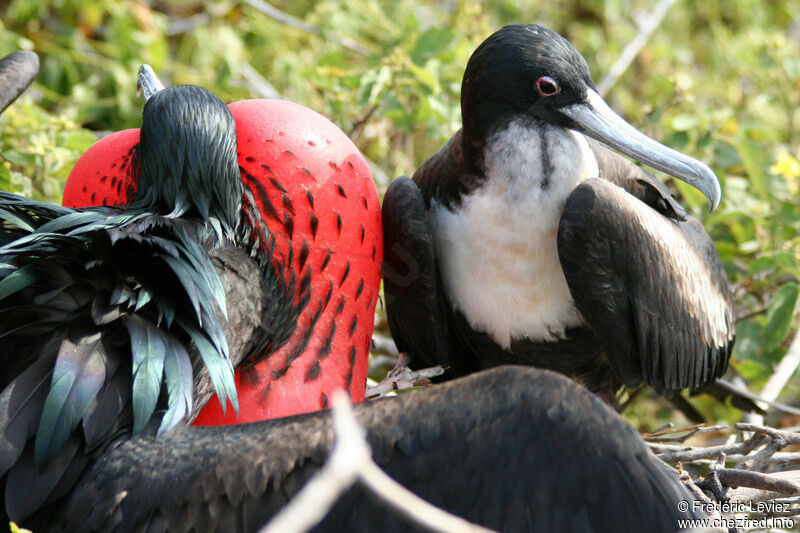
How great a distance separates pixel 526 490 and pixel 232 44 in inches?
98.6

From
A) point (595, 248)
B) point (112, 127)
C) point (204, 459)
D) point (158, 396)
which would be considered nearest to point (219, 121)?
point (158, 396)

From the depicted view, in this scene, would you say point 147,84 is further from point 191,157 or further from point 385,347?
point 385,347

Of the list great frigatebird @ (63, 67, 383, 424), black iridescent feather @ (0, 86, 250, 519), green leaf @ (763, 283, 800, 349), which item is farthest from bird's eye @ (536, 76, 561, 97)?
green leaf @ (763, 283, 800, 349)

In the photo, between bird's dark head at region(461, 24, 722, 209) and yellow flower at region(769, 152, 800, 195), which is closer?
bird's dark head at region(461, 24, 722, 209)

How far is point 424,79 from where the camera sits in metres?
2.79

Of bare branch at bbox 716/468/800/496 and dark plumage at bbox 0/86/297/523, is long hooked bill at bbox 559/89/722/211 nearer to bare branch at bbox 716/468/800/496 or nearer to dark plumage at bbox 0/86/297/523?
bare branch at bbox 716/468/800/496

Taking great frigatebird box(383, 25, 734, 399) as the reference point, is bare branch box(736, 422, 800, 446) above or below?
below

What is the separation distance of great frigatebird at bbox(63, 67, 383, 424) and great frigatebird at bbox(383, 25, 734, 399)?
268 mm

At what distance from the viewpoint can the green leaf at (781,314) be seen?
257cm

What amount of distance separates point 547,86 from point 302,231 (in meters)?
0.60

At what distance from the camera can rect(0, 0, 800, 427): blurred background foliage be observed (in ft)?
8.94

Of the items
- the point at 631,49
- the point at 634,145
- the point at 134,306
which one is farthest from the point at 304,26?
the point at 134,306

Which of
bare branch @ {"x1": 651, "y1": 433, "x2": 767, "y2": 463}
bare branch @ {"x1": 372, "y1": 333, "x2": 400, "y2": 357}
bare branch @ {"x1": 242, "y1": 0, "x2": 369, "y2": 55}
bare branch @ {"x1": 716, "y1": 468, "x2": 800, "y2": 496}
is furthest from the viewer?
Answer: bare branch @ {"x1": 242, "y1": 0, "x2": 369, "y2": 55}

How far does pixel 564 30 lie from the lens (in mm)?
4207
